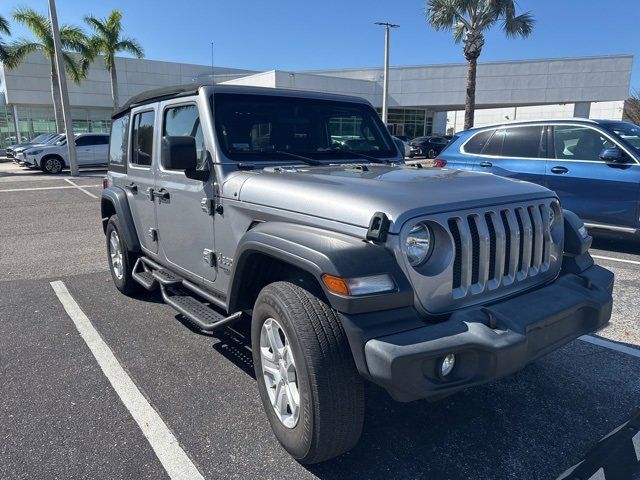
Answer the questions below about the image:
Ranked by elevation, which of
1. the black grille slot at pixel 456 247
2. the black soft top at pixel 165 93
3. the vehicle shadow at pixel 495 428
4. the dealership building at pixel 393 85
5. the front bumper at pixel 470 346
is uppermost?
the dealership building at pixel 393 85

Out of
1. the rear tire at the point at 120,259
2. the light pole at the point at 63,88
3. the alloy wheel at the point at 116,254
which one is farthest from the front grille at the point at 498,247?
the light pole at the point at 63,88

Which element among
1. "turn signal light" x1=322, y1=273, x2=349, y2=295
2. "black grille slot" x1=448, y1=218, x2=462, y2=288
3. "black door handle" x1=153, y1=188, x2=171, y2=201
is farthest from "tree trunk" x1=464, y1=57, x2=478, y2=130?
"turn signal light" x1=322, y1=273, x2=349, y2=295

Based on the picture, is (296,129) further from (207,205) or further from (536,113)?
(536,113)

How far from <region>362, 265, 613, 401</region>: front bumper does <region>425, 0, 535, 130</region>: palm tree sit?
75.8 feet

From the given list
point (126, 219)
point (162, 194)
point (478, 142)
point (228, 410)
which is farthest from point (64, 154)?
point (228, 410)

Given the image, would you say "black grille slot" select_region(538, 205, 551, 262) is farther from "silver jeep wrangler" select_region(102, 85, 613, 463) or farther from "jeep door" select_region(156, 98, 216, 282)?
"jeep door" select_region(156, 98, 216, 282)

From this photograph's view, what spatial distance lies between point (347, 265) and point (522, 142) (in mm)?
6221

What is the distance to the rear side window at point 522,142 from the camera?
285 inches

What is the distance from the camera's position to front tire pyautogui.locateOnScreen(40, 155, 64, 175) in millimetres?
19891

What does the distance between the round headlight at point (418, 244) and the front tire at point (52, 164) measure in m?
21.3

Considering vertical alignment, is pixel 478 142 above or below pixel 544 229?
above

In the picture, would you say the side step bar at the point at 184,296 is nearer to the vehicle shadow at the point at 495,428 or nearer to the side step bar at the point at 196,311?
the side step bar at the point at 196,311

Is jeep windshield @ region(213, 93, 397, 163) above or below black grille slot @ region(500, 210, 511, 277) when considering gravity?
above

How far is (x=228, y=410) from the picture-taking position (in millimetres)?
3039
